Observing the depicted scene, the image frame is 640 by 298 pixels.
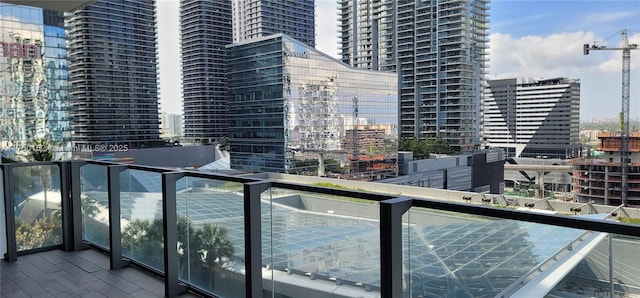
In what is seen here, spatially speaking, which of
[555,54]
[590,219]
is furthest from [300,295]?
[555,54]

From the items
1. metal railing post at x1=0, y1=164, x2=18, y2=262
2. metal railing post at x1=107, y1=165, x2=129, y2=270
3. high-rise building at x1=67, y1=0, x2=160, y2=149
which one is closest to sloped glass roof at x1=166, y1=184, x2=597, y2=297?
metal railing post at x1=107, y1=165, x2=129, y2=270

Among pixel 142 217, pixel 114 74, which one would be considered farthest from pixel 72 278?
pixel 114 74

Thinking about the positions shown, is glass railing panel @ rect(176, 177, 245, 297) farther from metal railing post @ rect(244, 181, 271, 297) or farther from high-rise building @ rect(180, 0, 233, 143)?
high-rise building @ rect(180, 0, 233, 143)

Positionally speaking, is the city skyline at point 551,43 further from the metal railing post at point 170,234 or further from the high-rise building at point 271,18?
the metal railing post at point 170,234

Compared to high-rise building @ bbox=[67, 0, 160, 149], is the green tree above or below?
below

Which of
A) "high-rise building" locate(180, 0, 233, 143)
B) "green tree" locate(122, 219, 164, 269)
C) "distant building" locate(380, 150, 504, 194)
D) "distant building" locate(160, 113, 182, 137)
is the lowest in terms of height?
"distant building" locate(380, 150, 504, 194)

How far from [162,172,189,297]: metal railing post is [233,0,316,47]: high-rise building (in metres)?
56.2

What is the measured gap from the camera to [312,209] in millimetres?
2008

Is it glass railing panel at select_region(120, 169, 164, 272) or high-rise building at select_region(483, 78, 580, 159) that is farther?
high-rise building at select_region(483, 78, 580, 159)

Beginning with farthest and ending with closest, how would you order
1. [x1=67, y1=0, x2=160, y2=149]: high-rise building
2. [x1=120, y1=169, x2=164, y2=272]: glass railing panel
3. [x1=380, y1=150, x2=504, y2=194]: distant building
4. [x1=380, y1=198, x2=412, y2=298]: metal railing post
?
[x1=380, y1=150, x2=504, y2=194]: distant building, [x1=67, y1=0, x2=160, y2=149]: high-rise building, [x1=120, y1=169, x2=164, y2=272]: glass railing panel, [x1=380, y1=198, x2=412, y2=298]: metal railing post

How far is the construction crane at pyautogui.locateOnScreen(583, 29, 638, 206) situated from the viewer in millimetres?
43188

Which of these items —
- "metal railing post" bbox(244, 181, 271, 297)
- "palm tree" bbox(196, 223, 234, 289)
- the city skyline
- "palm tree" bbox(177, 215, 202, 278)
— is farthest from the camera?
the city skyline

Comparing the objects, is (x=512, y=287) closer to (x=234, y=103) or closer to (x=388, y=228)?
(x=388, y=228)

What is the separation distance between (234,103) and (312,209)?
47265mm
